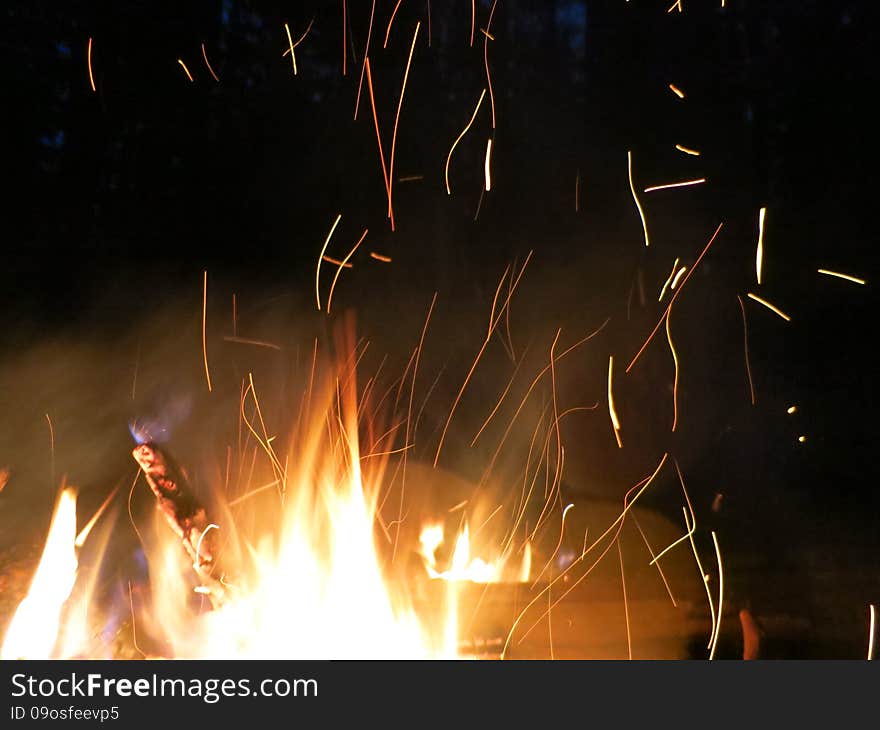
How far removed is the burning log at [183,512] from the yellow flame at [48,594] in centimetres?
27

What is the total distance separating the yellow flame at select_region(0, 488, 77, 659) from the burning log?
274mm

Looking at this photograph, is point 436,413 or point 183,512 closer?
point 183,512

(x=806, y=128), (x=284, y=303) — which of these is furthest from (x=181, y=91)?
(x=806, y=128)

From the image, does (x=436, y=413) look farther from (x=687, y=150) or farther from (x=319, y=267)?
(x=687, y=150)

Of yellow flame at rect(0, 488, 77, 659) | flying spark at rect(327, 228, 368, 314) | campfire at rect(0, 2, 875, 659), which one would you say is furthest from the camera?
flying spark at rect(327, 228, 368, 314)

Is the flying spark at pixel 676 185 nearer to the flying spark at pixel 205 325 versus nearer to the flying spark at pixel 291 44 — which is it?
the flying spark at pixel 291 44

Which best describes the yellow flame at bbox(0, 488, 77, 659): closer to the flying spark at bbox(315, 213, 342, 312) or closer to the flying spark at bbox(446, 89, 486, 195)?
the flying spark at bbox(315, 213, 342, 312)

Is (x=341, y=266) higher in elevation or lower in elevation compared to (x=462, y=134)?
lower

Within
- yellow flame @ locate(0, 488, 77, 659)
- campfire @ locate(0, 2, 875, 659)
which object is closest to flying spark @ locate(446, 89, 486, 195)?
campfire @ locate(0, 2, 875, 659)

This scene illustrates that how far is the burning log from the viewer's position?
104 inches

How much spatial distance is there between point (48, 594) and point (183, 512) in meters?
0.49

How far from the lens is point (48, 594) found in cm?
255

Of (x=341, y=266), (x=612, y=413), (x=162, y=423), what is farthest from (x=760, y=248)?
(x=162, y=423)

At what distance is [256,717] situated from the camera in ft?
7.00
